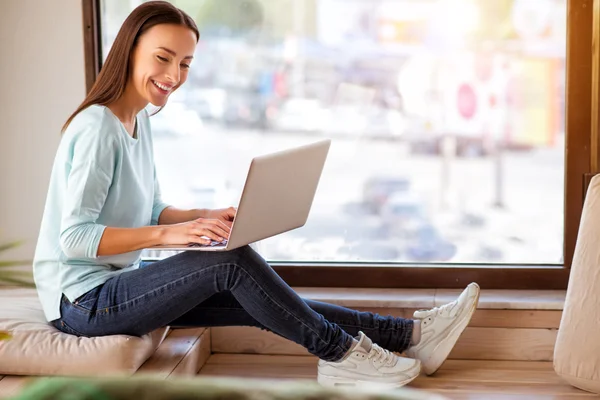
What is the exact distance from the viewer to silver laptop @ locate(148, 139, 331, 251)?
6.38 ft

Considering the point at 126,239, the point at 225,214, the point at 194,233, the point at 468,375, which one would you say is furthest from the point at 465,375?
the point at 126,239

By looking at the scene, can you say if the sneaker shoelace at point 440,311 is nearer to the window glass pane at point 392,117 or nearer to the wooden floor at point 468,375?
the wooden floor at point 468,375

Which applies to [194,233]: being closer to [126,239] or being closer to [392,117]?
[126,239]

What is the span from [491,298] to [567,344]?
387 millimetres

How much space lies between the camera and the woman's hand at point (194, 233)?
200 centimetres

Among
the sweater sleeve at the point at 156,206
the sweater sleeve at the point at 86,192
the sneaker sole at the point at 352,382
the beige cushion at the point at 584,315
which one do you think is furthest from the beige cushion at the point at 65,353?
the beige cushion at the point at 584,315

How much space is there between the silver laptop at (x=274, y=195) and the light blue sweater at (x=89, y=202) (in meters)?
0.17

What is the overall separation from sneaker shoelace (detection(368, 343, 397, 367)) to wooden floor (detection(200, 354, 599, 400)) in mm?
138

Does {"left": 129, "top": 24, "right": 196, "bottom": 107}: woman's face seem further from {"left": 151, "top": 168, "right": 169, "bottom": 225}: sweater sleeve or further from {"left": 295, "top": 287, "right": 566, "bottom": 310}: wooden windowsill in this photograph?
{"left": 295, "top": 287, "right": 566, "bottom": 310}: wooden windowsill

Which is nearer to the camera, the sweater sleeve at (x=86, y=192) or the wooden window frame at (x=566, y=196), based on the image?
the sweater sleeve at (x=86, y=192)

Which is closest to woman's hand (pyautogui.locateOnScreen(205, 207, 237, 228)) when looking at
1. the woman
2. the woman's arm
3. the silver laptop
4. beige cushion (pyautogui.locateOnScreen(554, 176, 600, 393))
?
the woman

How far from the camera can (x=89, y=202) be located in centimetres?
201

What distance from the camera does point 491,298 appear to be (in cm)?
262

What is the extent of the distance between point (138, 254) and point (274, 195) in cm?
42
